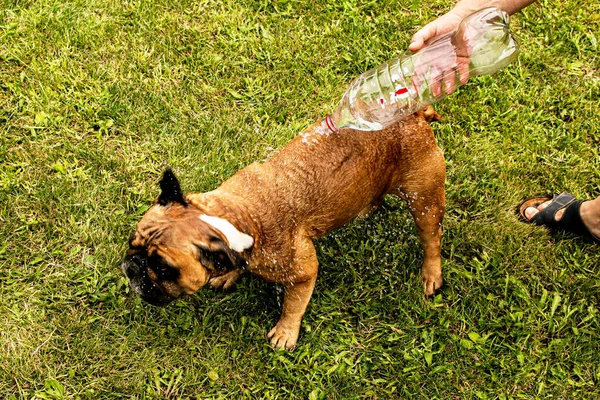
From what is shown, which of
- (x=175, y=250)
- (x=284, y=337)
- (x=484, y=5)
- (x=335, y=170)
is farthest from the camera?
(x=284, y=337)

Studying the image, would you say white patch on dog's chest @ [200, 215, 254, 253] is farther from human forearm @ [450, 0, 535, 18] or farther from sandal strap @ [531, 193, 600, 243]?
sandal strap @ [531, 193, 600, 243]

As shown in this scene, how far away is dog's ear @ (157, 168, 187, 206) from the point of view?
142 inches

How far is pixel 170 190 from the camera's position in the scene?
144 inches

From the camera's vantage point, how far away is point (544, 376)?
4586 millimetres

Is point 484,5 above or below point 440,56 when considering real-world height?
above

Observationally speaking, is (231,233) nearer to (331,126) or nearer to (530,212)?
(331,126)

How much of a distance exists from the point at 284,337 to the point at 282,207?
1.21 m

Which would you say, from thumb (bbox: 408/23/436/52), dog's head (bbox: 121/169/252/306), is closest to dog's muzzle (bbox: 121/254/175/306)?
dog's head (bbox: 121/169/252/306)

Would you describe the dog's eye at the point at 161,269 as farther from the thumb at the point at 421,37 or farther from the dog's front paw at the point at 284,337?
the thumb at the point at 421,37

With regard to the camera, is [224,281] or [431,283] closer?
[224,281]

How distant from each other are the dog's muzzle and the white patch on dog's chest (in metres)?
0.49

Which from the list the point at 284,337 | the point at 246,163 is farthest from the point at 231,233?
the point at 246,163

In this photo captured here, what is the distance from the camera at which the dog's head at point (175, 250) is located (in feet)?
11.5

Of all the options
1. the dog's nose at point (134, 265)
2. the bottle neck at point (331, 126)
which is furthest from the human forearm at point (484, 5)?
the dog's nose at point (134, 265)
